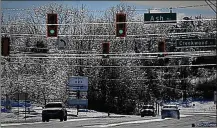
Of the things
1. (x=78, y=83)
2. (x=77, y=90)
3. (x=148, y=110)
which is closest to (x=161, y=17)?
(x=148, y=110)

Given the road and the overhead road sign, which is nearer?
the road

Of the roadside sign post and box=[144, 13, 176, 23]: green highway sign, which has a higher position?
box=[144, 13, 176, 23]: green highway sign

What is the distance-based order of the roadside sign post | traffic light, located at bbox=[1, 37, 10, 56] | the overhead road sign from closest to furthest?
1. traffic light, located at bbox=[1, 37, 10, 56]
2. the roadside sign post
3. the overhead road sign

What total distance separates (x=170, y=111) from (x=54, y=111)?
7380 millimetres

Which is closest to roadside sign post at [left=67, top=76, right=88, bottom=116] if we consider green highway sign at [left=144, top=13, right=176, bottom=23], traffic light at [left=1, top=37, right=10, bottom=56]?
traffic light at [left=1, top=37, right=10, bottom=56]

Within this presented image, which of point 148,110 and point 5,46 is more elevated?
point 5,46

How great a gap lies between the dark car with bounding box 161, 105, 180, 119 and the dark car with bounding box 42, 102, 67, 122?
6.13 metres

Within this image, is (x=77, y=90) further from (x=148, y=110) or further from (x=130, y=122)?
(x=148, y=110)

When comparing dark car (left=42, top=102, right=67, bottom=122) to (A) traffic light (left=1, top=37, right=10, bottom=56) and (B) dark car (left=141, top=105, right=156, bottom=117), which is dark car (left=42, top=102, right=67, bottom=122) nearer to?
(B) dark car (left=141, top=105, right=156, bottom=117)

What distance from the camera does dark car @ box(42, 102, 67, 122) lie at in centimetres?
3109

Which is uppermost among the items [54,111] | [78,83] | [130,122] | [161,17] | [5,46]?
[161,17]

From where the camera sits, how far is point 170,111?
3275cm

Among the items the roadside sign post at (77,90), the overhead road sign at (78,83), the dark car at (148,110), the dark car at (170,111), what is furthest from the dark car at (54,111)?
the dark car at (170,111)

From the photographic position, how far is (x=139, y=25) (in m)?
33.9
